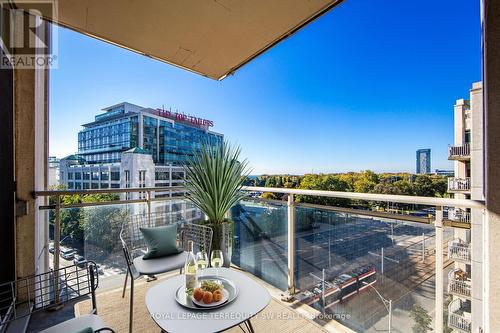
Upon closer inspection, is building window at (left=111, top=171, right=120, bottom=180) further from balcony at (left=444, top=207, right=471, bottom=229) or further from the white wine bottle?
balcony at (left=444, top=207, right=471, bottom=229)

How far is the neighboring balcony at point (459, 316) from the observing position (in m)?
1.37

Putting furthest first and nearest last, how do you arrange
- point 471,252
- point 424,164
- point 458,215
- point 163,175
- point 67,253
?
1. point 424,164
2. point 163,175
3. point 67,253
4. point 458,215
5. point 471,252

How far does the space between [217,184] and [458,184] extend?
225cm

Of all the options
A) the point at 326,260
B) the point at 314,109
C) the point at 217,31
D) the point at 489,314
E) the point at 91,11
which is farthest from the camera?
the point at 314,109

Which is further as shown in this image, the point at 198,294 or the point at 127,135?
the point at 127,135

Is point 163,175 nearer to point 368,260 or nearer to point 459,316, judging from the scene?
point 368,260

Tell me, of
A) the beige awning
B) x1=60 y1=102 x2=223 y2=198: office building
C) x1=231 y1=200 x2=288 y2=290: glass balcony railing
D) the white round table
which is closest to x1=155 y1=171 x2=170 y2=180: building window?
x1=60 y1=102 x2=223 y2=198: office building

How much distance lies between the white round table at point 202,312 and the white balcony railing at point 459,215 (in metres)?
1.29

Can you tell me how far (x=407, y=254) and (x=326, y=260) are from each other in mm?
676

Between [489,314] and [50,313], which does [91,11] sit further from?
[489,314]

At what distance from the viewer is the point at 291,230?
7.93 ft

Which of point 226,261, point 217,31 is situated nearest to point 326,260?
point 226,261

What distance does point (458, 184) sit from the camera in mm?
1766

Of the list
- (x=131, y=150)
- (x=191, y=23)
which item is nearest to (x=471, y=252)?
(x=191, y=23)
